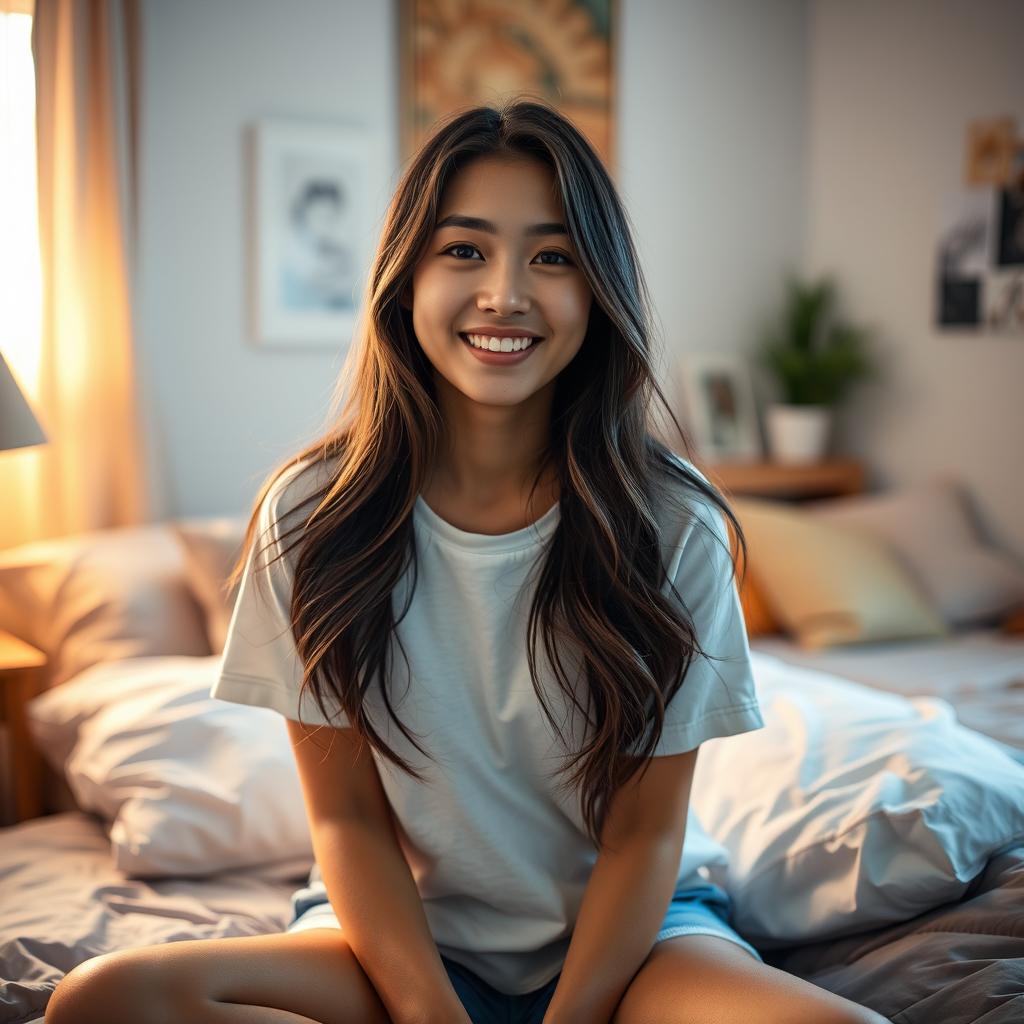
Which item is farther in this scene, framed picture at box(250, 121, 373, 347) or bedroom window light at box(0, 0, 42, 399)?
framed picture at box(250, 121, 373, 347)

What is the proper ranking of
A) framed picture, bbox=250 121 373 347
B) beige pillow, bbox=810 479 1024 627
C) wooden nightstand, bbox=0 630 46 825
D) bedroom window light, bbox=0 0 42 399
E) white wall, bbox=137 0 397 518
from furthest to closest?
beige pillow, bbox=810 479 1024 627 → framed picture, bbox=250 121 373 347 → white wall, bbox=137 0 397 518 → bedroom window light, bbox=0 0 42 399 → wooden nightstand, bbox=0 630 46 825

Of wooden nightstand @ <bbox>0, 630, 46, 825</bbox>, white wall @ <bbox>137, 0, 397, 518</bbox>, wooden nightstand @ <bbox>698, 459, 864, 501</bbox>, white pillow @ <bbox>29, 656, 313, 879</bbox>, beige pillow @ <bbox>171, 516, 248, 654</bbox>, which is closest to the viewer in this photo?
white pillow @ <bbox>29, 656, 313, 879</bbox>

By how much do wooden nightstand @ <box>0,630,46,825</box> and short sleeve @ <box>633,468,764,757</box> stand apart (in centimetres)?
132

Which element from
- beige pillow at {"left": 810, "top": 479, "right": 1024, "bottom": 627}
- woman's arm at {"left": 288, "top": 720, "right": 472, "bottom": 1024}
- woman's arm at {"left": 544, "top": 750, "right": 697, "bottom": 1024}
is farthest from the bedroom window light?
beige pillow at {"left": 810, "top": 479, "right": 1024, "bottom": 627}

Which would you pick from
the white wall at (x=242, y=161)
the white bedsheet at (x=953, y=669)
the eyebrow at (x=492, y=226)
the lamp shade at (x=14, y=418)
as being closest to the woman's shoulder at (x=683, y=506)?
the eyebrow at (x=492, y=226)

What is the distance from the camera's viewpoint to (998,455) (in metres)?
3.36

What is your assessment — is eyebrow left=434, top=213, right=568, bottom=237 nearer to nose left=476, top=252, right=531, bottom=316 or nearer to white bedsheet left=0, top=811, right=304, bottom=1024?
nose left=476, top=252, right=531, bottom=316

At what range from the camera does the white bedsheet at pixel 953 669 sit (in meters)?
2.16

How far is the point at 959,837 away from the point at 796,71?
118 inches

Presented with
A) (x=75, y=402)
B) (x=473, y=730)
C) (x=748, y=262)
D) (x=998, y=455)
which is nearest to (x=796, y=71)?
(x=748, y=262)

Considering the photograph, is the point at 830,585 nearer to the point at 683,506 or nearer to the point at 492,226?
the point at 683,506

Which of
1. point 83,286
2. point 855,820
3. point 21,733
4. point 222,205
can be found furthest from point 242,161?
point 855,820

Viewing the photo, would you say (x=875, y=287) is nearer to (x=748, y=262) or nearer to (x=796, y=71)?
(x=748, y=262)

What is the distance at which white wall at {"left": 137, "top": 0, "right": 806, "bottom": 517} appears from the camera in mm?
2818
